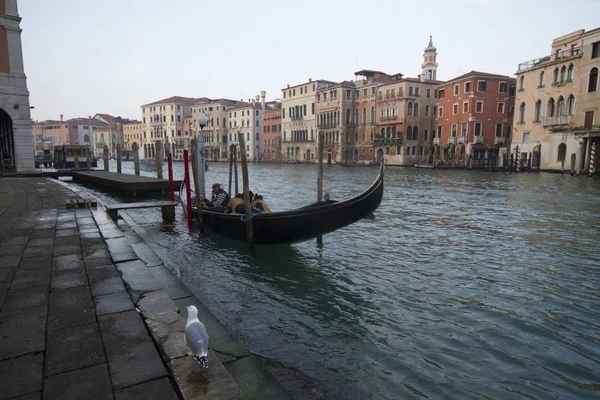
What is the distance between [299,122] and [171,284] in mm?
52931

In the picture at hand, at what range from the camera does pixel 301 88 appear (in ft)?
180

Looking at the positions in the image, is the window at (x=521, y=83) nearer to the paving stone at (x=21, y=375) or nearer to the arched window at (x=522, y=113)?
the arched window at (x=522, y=113)

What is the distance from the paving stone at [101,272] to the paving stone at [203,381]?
173cm

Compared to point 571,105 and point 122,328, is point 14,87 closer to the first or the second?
point 122,328

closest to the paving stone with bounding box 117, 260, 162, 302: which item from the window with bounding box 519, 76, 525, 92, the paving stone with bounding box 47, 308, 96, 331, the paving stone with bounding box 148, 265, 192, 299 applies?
the paving stone with bounding box 148, 265, 192, 299

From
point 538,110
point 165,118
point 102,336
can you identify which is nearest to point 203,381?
point 102,336

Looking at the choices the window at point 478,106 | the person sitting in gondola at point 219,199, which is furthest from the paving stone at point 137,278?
the window at point 478,106

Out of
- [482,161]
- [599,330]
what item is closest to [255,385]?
[599,330]

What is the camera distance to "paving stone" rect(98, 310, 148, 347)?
2.40 meters

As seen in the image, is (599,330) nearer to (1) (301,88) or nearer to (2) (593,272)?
(2) (593,272)

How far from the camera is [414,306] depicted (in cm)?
456

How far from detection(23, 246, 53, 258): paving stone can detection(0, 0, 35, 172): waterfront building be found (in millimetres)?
15733

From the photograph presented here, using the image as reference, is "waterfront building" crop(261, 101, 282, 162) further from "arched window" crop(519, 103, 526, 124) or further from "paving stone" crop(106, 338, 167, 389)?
"paving stone" crop(106, 338, 167, 389)

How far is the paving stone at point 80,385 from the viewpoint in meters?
1.87
